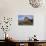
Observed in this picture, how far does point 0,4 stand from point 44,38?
5.88 ft

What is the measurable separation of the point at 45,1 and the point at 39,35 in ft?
3.75

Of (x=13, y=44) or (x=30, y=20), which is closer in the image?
(x=13, y=44)

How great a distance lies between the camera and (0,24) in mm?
4168

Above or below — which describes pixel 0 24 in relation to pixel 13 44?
above

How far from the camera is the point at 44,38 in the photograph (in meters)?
4.24

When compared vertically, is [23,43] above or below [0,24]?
below

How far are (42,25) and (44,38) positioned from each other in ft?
1.40

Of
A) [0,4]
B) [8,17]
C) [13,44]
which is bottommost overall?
[13,44]

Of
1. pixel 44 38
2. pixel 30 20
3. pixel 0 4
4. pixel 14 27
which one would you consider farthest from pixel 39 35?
pixel 0 4

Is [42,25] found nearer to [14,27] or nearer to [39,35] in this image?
[39,35]

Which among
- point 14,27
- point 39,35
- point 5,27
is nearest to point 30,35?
point 39,35

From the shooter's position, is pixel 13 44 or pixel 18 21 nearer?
pixel 13 44

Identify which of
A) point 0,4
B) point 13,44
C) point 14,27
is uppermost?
point 0,4

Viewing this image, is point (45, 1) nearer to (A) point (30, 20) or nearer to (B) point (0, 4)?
(A) point (30, 20)
